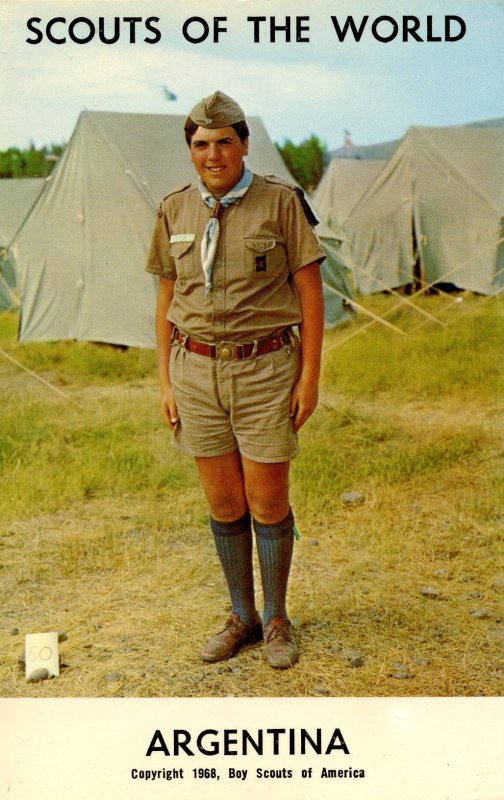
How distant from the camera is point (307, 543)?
316 centimetres

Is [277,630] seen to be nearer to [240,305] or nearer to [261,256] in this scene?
[240,305]

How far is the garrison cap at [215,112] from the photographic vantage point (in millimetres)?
1979

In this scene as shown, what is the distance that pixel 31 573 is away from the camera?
117 inches

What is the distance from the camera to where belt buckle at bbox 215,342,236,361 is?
6.91ft

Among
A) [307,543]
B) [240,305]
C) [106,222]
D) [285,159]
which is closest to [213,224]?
[240,305]

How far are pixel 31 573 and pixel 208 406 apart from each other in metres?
1.22

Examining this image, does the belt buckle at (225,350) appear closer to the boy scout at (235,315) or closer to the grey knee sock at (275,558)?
the boy scout at (235,315)

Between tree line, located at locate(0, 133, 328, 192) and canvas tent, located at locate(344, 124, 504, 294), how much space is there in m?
0.83

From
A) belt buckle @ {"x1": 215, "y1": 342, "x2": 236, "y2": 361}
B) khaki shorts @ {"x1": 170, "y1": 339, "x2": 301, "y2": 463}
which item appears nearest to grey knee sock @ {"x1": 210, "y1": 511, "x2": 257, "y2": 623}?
khaki shorts @ {"x1": 170, "y1": 339, "x2": 301, "y2": 463}

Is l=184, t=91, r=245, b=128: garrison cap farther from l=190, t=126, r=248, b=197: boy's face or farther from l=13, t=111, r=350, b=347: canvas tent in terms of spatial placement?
l=13, t=111, r=350, b=347: canvas tent

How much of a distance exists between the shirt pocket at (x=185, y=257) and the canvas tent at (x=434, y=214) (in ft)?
17.5
